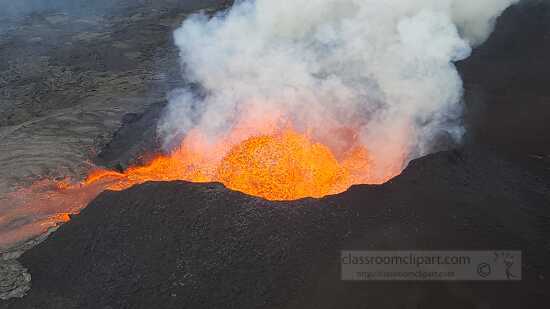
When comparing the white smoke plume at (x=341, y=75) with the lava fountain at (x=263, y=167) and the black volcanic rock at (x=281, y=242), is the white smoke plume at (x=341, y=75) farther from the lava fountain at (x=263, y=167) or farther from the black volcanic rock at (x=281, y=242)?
the black volcanic rock at (x=281, y=242)

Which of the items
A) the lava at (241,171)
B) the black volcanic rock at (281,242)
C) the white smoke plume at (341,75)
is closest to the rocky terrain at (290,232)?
the black volcanic rock at (281,242)

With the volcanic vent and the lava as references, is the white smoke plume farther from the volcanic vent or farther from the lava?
the lava

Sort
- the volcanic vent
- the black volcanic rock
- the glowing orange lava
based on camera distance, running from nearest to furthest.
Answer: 1. the black volcanic rock
2. the glowing orange lava
3. the volcanic vent

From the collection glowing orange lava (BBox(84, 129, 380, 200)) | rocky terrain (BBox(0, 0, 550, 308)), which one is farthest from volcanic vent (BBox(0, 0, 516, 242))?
rocky terrain (BBox(0, 0, 550, 308))

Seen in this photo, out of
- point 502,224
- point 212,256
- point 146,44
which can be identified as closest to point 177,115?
point 212,256

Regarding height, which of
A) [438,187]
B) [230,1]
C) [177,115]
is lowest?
[438,187]

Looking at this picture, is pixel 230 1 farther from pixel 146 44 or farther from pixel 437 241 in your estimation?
pixel 437 241
